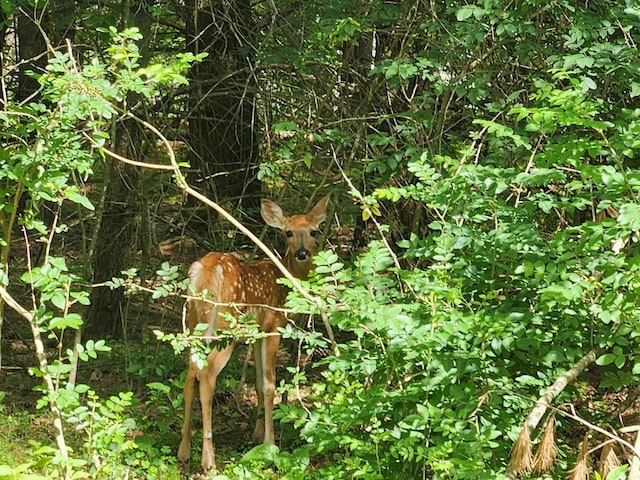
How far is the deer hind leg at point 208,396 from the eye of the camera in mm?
5938

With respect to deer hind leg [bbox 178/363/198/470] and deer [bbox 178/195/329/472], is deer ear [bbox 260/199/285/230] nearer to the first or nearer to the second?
deer [bbox 178/195/329/472]

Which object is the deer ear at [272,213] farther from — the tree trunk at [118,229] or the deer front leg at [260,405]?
the tree trunk at [118,229]

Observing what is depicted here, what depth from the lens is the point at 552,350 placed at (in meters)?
4.10

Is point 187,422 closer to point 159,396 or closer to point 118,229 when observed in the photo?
point 159,396

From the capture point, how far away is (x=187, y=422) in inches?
241

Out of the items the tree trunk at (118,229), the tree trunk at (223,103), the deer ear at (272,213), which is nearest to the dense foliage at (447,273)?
the deer ear at (272,213)

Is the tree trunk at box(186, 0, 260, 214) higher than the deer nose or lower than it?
higher

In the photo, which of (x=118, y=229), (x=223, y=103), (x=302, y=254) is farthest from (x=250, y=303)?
(x=223, y=103)

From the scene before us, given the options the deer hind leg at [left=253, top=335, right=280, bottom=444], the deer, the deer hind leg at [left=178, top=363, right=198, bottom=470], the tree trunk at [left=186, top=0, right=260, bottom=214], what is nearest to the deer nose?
the deer

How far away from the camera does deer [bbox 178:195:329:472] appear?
608 cm

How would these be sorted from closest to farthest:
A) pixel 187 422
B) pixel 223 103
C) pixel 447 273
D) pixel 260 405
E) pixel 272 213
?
1. pixel 447 273
2. pixel 187 422
3. pixel 260 405
4. pixel 272 213
5. pixel 223 103

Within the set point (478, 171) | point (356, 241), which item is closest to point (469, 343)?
point (478, 171)

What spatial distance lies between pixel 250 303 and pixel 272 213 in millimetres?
699

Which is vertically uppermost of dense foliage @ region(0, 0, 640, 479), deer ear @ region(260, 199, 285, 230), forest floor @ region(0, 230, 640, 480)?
dense foliage @ region(0, 0, 640, 479)
